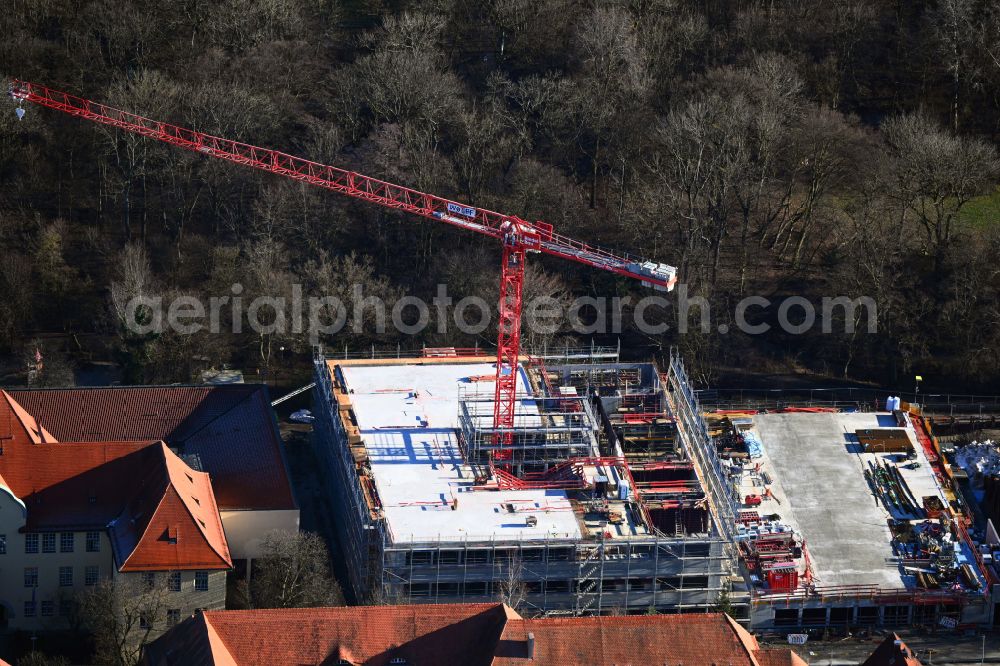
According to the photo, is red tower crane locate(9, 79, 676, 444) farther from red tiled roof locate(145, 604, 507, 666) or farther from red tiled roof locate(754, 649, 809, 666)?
red tiled roof locate(754, 649, 809, 666)

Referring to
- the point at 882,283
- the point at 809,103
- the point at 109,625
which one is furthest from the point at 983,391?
the point at 109,625

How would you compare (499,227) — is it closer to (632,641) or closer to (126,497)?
(126,497)

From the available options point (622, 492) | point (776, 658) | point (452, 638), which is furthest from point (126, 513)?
point (776, 658)

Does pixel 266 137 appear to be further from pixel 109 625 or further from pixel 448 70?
pixel 109 625

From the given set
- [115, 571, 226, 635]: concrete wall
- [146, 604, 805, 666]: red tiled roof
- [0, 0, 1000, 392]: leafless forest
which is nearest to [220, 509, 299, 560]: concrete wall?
[115, 571, 226, 635]: concrete wall

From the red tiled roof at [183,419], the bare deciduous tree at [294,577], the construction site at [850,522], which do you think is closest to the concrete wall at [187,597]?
the bare deciduous tree at [294,577]

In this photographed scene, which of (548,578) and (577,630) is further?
(548,578)
